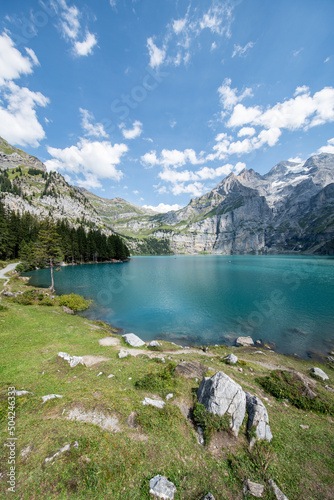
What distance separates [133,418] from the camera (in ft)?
31.5

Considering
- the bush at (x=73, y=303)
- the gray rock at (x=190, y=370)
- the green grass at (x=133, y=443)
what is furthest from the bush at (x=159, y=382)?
the bush at (x=73, y=303)

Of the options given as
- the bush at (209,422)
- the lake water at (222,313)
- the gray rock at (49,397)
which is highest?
the gray rock at (49,397)

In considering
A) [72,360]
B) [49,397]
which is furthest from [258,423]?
[72,360]

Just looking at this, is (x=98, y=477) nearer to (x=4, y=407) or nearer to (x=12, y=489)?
(x=12, y=489)

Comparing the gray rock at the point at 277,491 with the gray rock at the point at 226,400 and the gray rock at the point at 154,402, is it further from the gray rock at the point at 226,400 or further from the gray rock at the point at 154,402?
the gray rock at the point at 154,402

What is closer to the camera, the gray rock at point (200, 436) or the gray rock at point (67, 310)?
the gray rock at point (200, 436)

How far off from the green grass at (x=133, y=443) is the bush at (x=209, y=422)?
0.30 ft

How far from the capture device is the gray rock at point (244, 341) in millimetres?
26356

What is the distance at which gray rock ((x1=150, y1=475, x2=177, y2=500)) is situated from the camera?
679 cm

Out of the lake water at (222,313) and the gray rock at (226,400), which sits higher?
the gray rock at (226,400)

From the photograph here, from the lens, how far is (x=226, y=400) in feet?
33.7

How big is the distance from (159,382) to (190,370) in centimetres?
304

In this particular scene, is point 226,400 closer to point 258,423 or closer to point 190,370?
point 258,423

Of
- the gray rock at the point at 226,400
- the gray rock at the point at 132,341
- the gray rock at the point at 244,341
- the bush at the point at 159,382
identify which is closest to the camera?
the gray rock at the point at 226,400
